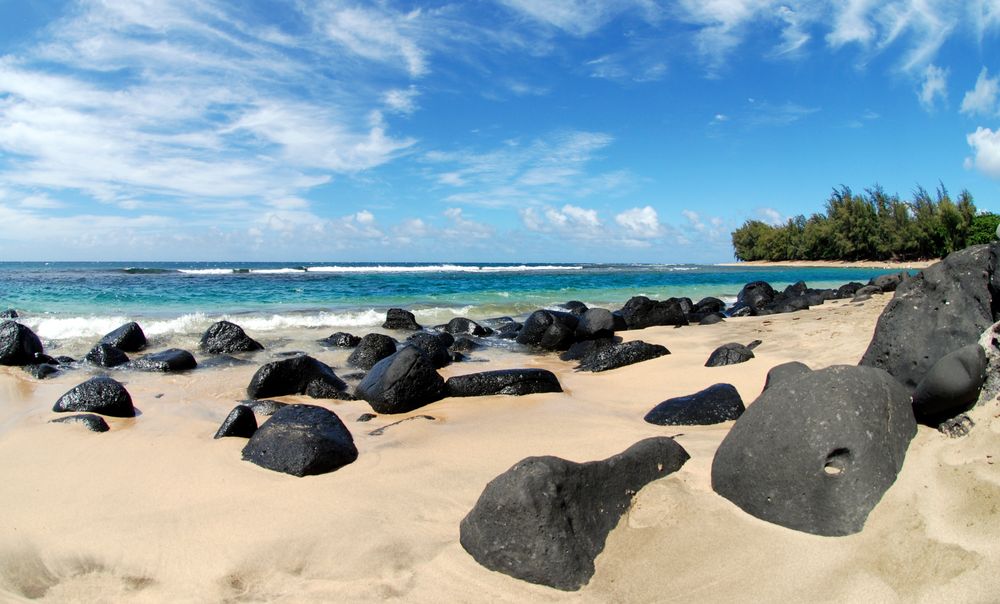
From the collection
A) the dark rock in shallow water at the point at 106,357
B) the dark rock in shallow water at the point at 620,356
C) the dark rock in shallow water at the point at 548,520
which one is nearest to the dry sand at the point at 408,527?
the dark rock in shallow water at the point at 548,520

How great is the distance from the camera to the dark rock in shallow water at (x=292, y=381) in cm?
692

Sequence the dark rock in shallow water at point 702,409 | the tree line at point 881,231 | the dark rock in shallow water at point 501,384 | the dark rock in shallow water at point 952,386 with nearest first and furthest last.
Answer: the dark rock in shallow water at point 952,386 → the dark rock in shallow water at point 702,409 → the dark rock in shallow water at point 501,384 → the tree line at point 881,231

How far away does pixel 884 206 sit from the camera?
6134 cm

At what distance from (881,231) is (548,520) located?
69.5 meters

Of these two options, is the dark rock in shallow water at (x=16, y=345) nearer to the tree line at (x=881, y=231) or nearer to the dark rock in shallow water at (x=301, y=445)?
the dark rock in shallow water at (x=301, y=445)

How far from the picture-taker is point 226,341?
1019 cm

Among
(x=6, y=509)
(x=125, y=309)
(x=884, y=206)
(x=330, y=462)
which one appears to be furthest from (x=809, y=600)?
(x=884, y=206)

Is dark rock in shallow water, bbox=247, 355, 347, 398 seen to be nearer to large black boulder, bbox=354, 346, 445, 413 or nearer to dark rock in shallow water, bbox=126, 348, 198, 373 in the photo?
large black boulder, bbox=354, 346, 445, 413

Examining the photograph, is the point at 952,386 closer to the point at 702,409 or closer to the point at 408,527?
the point at 702,409

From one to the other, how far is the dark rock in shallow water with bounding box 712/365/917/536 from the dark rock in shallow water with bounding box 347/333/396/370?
266 inches

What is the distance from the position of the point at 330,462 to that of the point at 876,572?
3246mm

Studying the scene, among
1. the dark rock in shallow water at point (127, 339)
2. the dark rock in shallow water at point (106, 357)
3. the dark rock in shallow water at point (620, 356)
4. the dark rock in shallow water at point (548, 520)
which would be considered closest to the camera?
the dark rock in shallow water at point (548, 520)

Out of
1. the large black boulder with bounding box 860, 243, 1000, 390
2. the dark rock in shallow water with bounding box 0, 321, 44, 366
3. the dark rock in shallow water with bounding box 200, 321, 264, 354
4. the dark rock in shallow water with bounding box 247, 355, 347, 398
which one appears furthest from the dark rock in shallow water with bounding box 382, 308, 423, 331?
the large black boulder with bounding box 860, 243, 1000, 390

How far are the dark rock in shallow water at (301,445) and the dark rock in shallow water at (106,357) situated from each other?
5795 millimetres
